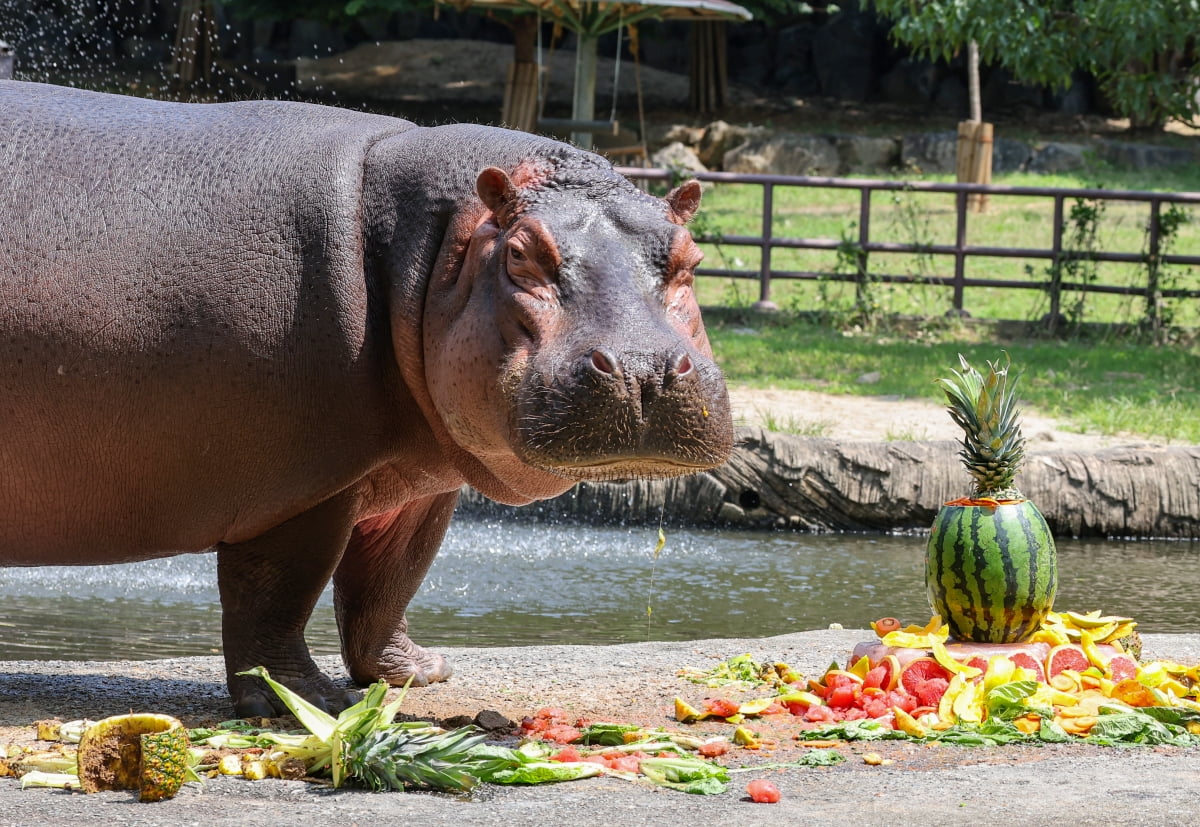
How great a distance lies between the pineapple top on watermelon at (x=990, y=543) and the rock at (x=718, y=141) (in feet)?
59.8

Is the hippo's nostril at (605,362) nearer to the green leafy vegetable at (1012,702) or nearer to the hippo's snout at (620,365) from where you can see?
the hippo's snout at (620,365)

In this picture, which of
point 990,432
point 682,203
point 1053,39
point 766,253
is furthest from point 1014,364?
point 682,203

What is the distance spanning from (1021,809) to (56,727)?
2.49 metres

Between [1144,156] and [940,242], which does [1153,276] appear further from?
[1144,156]

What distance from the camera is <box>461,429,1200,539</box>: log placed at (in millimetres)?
9336

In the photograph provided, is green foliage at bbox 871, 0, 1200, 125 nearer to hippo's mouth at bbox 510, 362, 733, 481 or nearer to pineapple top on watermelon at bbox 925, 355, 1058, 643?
pineapple top on watermelon at bbox 925, 355, 1058, 643

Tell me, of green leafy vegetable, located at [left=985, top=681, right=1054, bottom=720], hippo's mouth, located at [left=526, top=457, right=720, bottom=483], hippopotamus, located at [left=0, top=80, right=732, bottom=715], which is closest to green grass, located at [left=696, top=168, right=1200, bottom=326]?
green leafy vegetable, located at [left=985, top=681, right=1054, bottom=720]

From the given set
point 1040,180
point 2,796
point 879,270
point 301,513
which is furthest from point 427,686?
point 1040,180

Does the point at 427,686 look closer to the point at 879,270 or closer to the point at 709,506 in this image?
the point at 709,506

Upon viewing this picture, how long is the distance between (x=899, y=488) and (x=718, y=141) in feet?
47.8

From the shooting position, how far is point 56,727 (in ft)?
15.1

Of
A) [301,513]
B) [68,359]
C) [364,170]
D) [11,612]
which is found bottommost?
[11,612]

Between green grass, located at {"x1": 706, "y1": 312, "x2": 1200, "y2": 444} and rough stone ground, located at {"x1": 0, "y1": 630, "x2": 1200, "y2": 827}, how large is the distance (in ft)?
21.0

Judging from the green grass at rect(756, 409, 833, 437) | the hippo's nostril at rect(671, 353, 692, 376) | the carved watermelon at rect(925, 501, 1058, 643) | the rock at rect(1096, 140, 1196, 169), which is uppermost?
the rock at rect(1096, 140, 1196, 169)
